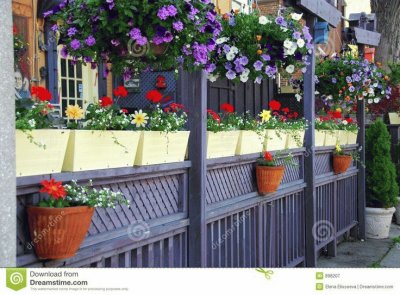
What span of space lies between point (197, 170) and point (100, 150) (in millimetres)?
933

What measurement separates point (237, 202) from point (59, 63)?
12.1ft

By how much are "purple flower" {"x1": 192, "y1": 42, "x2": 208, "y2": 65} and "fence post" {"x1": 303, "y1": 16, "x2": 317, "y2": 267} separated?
9.76 ft

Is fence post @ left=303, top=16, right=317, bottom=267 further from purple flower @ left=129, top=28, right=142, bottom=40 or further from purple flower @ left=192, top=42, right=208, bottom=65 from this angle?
purple flower @ left=129, top=28, right=142, bottom=40

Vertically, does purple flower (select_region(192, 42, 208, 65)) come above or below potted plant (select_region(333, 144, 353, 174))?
above

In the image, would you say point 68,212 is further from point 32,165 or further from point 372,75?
point 372,75

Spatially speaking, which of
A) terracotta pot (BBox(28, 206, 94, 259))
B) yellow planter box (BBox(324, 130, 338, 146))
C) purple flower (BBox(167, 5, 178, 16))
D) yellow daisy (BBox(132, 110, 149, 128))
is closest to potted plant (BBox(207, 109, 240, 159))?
yellow daisy (BBox(132, 110, 149, 128))

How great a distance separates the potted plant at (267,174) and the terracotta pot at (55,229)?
7.80 ft

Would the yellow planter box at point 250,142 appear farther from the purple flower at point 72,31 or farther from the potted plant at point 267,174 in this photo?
the purple flower at point 72,31

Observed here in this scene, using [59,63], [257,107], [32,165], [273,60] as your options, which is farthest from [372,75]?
[32,165]

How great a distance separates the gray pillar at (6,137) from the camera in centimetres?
150

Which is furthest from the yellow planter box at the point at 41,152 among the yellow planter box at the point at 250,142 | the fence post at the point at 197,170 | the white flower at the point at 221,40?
the yellow planter box at the point at 250,142

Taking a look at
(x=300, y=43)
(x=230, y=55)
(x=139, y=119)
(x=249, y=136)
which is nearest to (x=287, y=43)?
(x=300, y=43)

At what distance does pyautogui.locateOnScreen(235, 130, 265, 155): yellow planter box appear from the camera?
4.18 m

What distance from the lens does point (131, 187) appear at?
2959 mm
